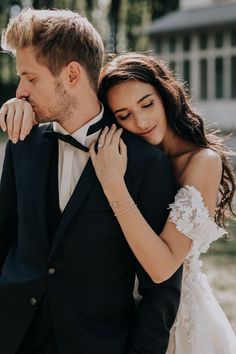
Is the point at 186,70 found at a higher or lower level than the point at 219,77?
higher

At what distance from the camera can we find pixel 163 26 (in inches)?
975

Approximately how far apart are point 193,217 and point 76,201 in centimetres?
53

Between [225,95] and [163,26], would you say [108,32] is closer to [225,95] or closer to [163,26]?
[163,26]

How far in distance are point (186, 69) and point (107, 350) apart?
23470mm

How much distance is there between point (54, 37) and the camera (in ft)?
7.78

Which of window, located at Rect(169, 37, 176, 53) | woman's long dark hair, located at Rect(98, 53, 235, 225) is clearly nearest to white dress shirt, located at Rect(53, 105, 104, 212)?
woman's long dark hair, located at Rect(98, 53, 235, 225)

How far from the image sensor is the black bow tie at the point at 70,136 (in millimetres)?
2408

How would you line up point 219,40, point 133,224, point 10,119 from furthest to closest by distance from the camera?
1. point 219,40
2. point 10,119
3. point 133,224

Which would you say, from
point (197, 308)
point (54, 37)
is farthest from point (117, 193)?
point (197, 308)

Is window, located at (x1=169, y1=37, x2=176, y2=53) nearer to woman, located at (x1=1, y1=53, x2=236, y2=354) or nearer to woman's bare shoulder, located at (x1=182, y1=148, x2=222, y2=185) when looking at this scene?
woman, located at (x1=1, y1=53, x2=236, y2=354)

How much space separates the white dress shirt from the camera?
2.42 metres

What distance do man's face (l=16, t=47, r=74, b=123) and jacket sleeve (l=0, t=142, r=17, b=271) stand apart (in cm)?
25

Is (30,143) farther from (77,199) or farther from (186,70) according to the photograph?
(186,70)

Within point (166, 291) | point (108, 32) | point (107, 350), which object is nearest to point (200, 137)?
→ point (166, 291)
